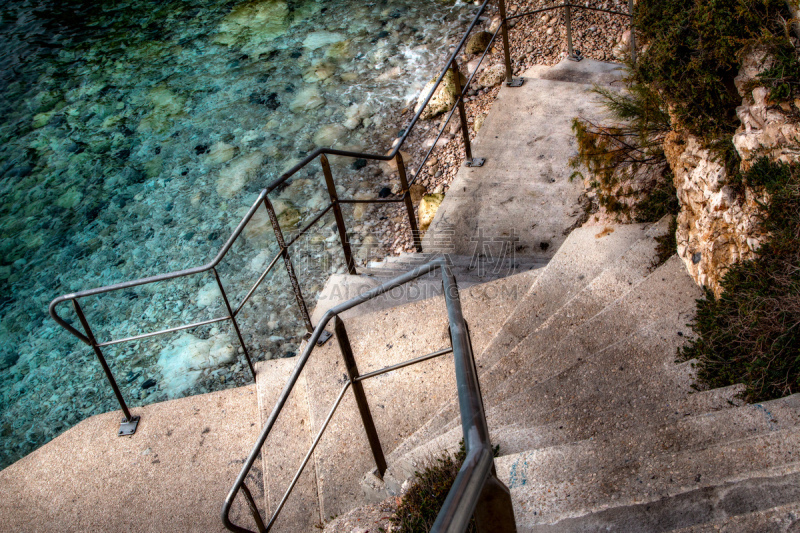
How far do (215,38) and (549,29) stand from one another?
432cm

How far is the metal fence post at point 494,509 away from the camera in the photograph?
3.23 ft

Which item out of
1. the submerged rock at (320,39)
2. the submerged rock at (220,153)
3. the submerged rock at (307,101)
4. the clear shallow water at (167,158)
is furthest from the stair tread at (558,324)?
the submerged rock at (320,39)

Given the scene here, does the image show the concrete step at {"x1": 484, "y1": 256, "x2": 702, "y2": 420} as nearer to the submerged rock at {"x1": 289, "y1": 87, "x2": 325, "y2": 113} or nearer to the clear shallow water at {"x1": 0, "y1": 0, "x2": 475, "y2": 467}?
the clear shallow water at {"x1": 0, "y1": 0, "x2": 475, "y2": 467}

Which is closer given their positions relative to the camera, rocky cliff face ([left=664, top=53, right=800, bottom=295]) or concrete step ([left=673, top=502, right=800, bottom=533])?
concrete step ([left=673, top=502, right=800, bottom=533])

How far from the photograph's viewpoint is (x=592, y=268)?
3219 mm

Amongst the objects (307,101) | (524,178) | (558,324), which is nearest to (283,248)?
(558,324)

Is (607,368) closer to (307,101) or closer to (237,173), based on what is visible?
(237,173)

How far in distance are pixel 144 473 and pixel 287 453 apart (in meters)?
0.73

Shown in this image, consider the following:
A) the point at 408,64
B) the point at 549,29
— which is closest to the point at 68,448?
the point at 408,64

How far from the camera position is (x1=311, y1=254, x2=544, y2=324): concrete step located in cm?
379

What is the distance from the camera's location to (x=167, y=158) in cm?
664

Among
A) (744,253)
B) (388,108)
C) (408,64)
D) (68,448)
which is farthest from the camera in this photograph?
(408,64)

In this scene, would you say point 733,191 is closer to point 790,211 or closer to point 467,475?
point 790,211

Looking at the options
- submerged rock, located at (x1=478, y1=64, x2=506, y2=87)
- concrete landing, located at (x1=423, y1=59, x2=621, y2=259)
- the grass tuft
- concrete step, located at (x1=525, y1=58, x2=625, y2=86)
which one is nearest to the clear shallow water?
submerged rock, located at (x1=478, y1=64, x2=506, y2=87)
